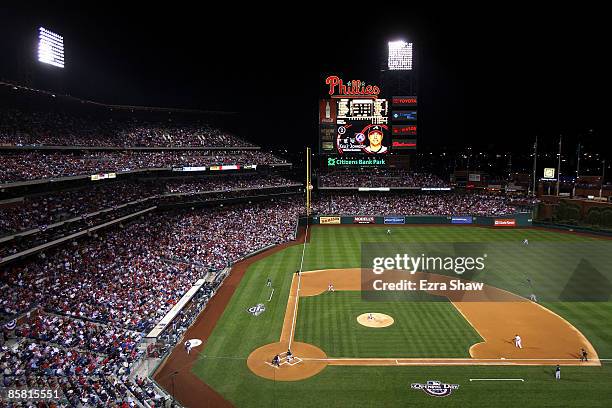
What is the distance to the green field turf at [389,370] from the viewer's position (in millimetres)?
15430

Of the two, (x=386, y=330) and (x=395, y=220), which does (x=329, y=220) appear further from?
(x=386, y=330)

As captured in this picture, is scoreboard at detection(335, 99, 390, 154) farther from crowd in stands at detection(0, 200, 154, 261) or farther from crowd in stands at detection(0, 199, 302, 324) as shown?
crowd in stands at detection(0, 200, 154, 261)

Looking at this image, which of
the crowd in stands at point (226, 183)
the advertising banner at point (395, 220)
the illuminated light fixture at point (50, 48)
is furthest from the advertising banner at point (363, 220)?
the illuminated light fixture at point (50, 48)

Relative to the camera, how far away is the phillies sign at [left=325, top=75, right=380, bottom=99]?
176 feet

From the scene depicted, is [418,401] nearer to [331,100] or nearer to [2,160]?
[2,160]

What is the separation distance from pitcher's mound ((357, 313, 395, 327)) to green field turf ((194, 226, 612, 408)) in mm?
1565

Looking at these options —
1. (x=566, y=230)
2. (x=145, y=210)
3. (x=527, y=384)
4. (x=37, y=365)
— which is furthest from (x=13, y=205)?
(x=566, y=230)

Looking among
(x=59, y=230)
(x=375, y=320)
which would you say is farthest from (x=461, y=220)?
(x=59, y=230)

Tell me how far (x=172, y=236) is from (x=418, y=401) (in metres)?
27.1

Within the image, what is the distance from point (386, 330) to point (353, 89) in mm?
38337

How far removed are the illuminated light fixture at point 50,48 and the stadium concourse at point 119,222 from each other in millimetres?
3501

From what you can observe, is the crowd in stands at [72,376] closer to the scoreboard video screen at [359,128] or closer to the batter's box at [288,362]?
the batter's box at [288,362]

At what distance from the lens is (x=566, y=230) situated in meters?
50.4

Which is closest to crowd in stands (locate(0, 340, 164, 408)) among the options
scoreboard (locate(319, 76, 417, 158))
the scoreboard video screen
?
scoreboard (locate(319, 76, 417, 158))
